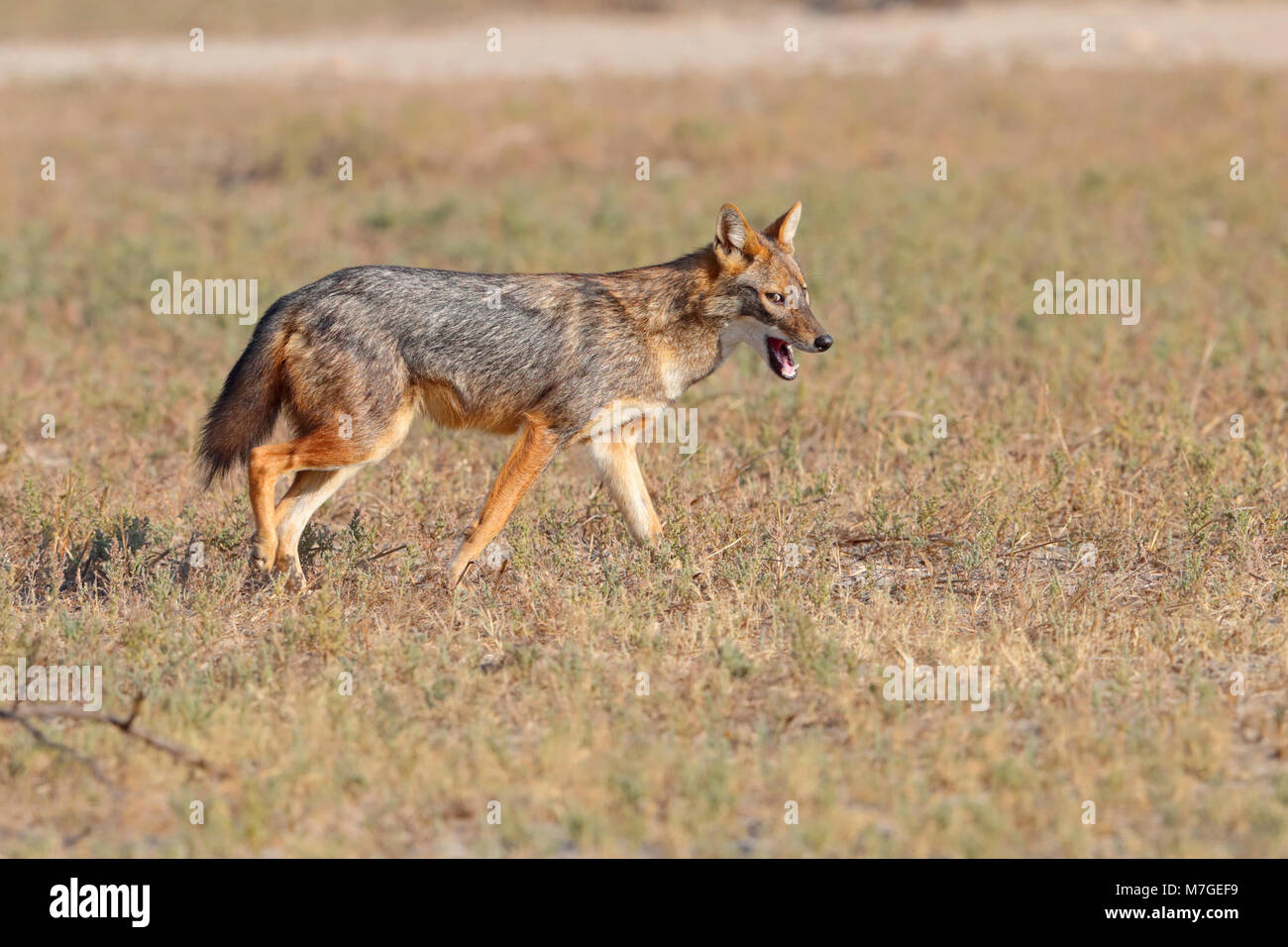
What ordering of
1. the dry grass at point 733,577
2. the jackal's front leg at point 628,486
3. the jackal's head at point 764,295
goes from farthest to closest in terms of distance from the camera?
1. the jackal's front leg at point 628,486
2. the jackal's head at point 764,295
3. the dry grass at point 733,577

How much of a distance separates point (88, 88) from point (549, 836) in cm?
2334

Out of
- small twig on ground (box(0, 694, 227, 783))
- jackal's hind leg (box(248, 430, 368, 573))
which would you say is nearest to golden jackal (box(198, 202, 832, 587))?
jackal's hind leg (box(248, 430, 368, 573))

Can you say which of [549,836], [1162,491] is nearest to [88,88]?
[1162,491]

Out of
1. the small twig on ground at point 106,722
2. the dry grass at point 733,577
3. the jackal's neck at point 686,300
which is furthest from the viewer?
the jackal's neck at point 686,300

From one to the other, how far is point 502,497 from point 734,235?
1.73m

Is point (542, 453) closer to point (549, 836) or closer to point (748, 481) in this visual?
point (748, 481)

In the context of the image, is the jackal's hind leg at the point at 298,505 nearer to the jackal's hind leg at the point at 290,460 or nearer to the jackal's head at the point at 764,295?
the jackal's hind leg at the point at 290,460

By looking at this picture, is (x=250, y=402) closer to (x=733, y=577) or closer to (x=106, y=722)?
(x=106, y=722)

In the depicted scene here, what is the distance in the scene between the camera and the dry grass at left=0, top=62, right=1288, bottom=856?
4.93 m

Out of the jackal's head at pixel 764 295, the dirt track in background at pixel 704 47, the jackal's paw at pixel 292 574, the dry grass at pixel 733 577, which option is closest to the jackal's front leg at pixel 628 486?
the dry grass at pixel 733 577

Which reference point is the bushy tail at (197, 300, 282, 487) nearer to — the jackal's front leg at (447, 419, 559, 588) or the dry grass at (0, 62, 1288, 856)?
the dry grass at (0, 62, 1288, 856)

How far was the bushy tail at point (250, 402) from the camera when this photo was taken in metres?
7.09

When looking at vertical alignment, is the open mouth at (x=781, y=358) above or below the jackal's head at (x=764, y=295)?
below
